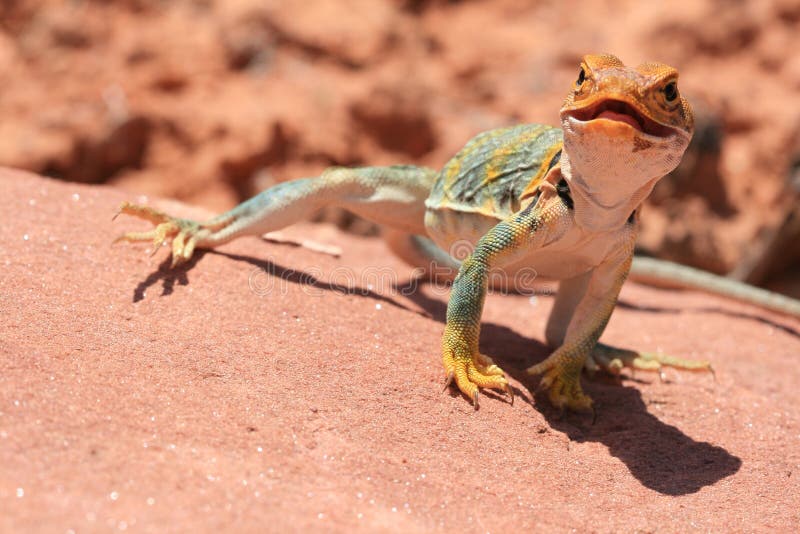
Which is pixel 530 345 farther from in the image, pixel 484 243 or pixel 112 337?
pixel 112 337

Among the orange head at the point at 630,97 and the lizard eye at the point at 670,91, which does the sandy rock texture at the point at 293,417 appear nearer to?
the orange head at the point at 630,97

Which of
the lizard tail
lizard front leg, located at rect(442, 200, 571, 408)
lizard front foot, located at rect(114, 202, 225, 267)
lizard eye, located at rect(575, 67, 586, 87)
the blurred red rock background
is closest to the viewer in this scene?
lizard eye, located at rect(575, 67, 586, 87)

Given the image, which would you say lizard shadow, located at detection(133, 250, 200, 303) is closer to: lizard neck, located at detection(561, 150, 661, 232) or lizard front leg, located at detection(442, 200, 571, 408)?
lizard front leg, located at detection(442, 200, 571, 408)

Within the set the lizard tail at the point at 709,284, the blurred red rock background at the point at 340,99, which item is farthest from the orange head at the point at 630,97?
the blurred red rock background at the point at 340,99

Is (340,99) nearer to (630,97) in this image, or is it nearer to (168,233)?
(168,233)

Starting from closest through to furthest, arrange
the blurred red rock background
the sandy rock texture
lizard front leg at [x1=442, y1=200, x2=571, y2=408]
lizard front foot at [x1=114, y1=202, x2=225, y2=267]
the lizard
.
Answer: the sandy rock texture < the lizard < lizard front leg at [x1=442, y1=200, x2=571, y2=408] < lizard front foot at [x1=114, y1=202, x2=225, y2=267] < the blurred red rock background

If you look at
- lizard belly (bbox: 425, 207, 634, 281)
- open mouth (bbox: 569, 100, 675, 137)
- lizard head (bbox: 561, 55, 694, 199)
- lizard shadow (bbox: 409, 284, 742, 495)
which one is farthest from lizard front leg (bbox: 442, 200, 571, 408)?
open mouth (bbox: 569, 100, 675, 137)
